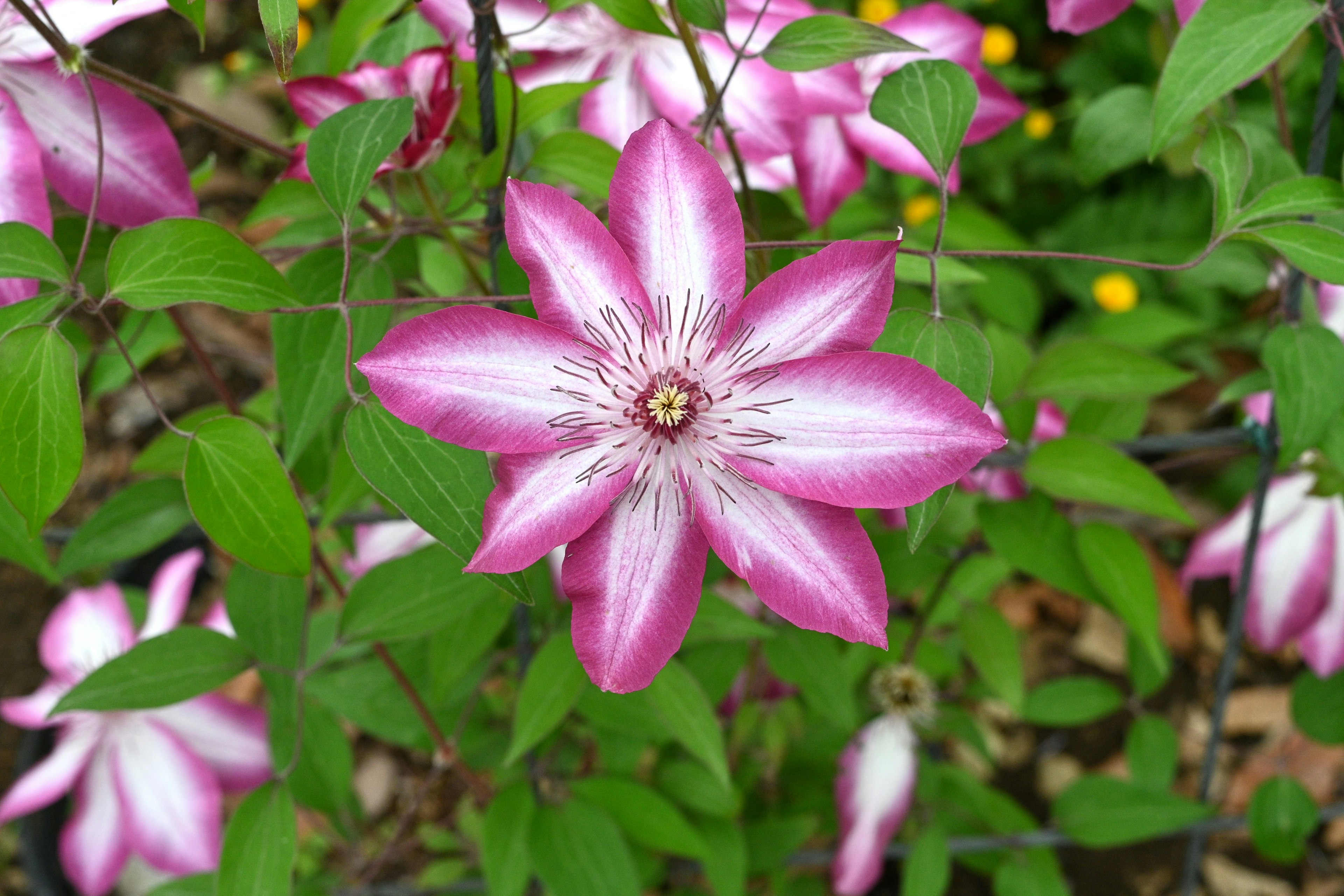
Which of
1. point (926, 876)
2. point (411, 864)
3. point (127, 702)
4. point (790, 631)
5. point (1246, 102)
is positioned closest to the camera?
point (127, 702)

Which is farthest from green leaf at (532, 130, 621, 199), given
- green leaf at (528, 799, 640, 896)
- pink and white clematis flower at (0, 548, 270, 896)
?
pink and white clematis flower at (0, 548, 270, 896)

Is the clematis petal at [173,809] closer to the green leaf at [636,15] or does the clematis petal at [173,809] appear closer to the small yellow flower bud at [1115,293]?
the green leaf at [636,15]

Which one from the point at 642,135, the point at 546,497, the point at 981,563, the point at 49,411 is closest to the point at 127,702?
the point at 49,411

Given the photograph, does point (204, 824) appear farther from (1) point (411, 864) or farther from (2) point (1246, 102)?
(2) point (1246, 102)

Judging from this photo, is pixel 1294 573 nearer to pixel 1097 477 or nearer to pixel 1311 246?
pixel 1097 477

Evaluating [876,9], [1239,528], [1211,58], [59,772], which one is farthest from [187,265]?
[876,9]

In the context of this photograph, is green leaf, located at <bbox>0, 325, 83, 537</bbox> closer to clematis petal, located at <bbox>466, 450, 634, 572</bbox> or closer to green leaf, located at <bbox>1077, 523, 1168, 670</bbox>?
clematis petal, located at <bbox>466, 450, 634, 572</bbox>
